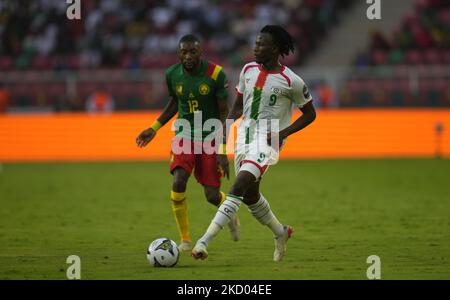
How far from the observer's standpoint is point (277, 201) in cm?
1702

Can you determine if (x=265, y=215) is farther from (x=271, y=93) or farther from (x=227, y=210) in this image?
(x=271, y=93)

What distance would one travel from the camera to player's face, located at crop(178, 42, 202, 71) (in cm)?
1095

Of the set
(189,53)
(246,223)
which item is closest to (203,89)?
(189,53)

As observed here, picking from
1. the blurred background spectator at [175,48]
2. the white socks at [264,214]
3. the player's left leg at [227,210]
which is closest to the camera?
the player's left leg at [227,210]

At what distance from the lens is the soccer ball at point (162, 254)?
9773mm

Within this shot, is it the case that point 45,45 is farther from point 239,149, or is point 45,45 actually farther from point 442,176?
point 239,149

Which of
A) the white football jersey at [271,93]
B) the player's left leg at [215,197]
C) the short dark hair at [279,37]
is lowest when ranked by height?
the player's left leg at [215,197]

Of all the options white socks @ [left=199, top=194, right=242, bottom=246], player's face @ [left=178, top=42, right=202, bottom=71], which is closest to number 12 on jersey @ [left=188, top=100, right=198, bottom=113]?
player's face @ [left=178, top=42, right=202, bottom=71]

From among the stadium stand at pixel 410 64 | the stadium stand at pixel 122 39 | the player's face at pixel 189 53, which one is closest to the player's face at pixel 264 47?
the player's face at pixel 189 53

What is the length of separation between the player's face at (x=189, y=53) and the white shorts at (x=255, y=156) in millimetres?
1313

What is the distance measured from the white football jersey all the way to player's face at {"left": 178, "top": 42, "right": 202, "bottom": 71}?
38.2 inches

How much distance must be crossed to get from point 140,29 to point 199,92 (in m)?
23.4

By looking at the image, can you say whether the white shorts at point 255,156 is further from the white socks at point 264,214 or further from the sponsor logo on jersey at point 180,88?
the sponsor logo on jersey at point 180,88

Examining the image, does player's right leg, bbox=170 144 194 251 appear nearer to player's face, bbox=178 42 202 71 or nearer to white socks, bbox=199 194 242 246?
player's face, bbox=178 42 202 71
